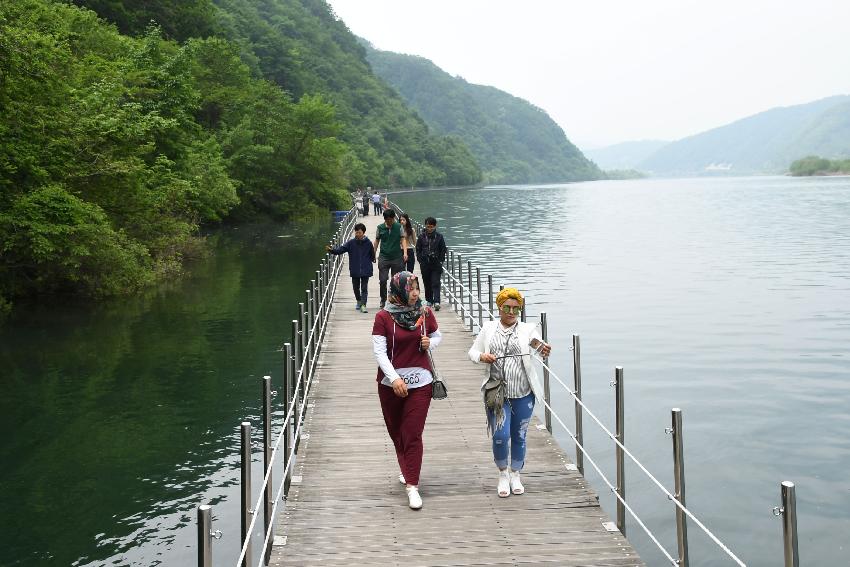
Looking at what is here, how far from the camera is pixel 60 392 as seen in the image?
1614 cm

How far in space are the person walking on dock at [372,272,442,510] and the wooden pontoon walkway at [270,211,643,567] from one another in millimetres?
461

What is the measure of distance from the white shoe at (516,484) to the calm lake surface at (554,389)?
2.55 metres

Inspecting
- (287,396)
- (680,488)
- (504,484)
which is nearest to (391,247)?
(287,396)

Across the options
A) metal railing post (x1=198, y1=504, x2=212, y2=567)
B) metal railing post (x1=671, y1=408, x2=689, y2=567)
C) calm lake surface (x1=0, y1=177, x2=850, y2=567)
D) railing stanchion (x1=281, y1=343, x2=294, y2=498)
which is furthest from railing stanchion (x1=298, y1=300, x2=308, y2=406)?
metal railing post (x1=198, y1=504, x2=212, y2=567)

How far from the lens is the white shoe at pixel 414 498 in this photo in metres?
7.43

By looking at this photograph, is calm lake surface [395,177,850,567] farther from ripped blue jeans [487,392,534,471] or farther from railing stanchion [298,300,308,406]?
railing stanchion [298,300,308,406]

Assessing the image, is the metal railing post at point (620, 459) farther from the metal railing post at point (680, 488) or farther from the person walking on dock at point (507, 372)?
the metal railing post at point (680, 488)

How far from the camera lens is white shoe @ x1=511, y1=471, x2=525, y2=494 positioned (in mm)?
7734

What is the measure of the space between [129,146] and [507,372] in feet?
69.9

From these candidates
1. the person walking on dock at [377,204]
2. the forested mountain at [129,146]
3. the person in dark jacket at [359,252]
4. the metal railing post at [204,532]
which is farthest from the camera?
the person walking on dock at [377,204]

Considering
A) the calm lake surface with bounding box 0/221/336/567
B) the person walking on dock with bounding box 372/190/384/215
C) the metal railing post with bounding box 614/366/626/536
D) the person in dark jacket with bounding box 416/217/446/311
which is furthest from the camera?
the person walking on dock with bounding box 372/190/384/215

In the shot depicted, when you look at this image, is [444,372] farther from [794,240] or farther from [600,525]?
[794,240]

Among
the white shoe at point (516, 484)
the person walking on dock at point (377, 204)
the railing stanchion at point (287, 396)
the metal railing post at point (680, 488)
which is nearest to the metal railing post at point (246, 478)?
A: the railing stanchion at point (287, 396)

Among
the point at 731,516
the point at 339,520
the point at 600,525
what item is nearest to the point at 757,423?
the point at 731,516
